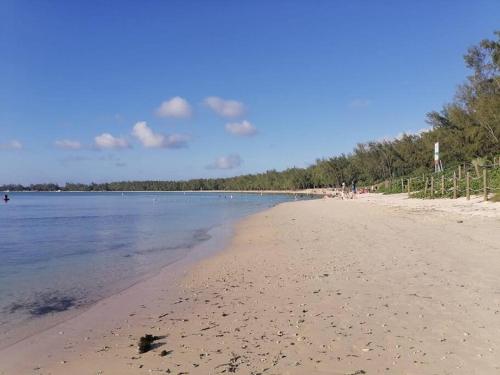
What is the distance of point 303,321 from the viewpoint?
5.28 m

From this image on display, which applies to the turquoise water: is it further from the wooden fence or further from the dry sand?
the wooden fence

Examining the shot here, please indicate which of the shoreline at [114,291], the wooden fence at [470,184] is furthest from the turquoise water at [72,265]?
the wooden fence at [470,184]

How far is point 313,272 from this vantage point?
831cm

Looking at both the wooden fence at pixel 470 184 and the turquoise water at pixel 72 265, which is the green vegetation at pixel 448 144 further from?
the turquoise water at pixel 72 265

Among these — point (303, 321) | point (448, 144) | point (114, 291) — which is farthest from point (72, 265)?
point (448, 144)

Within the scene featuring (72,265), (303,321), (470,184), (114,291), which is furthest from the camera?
(470,184)

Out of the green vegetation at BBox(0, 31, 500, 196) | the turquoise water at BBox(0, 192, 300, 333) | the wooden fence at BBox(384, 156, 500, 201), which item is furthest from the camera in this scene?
the green vegetation at BBox(0, 31, 500, 196)

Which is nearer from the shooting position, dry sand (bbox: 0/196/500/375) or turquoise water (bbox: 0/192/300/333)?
dry sand (bbox: 0/196/500/375)

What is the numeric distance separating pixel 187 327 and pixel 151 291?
2775 mm

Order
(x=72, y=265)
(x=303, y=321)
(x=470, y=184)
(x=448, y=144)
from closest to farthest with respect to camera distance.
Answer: (x=303, y=321)
(x=72, y=265)
(x=470, y=184)
(x=448, y=144)

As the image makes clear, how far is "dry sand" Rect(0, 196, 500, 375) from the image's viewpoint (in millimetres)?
4109

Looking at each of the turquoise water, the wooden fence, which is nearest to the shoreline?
the turquoise water

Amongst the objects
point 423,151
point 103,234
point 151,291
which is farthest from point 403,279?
point 423,151

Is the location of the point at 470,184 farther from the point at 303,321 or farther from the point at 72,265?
the point at 303,321
